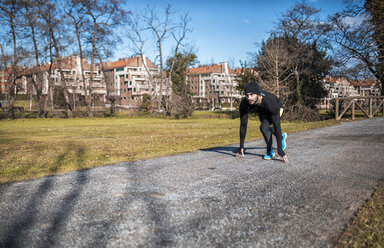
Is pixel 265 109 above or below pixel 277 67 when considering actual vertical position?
below

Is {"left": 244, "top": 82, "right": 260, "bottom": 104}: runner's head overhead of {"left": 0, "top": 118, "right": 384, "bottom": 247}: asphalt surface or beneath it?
overhead

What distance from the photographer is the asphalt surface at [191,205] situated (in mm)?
2680

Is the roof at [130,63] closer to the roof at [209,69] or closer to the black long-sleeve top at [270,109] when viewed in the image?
the roof at [209,69]

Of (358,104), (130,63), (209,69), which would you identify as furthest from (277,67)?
(209,69)

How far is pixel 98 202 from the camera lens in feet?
11.9

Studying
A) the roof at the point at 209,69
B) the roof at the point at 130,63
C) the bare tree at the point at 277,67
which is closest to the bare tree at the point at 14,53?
the bare tree at the point at 277,67

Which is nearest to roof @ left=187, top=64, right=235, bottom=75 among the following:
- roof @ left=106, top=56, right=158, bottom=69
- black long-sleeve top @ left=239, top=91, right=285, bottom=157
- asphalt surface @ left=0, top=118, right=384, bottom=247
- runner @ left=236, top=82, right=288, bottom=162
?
roof @ left=106, top=56, right=158, bottom=69

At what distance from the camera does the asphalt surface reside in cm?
268

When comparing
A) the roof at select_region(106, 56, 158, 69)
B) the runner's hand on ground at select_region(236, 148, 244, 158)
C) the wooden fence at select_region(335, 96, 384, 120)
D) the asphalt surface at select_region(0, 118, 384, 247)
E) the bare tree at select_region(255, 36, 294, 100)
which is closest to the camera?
the asphalt surface at select_region(0, 118, 384, 247)

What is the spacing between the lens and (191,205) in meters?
3.47

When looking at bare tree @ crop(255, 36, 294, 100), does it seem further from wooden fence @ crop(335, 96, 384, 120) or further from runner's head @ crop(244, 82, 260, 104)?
runner's head @ crop(244, 82, 260, 104)

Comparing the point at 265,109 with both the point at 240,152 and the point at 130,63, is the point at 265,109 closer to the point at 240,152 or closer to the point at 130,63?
the point at 240,152

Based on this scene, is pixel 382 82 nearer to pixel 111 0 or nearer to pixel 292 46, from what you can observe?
pixel 292 46

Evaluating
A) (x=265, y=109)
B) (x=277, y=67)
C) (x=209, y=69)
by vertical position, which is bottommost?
(x=265, y=109)
